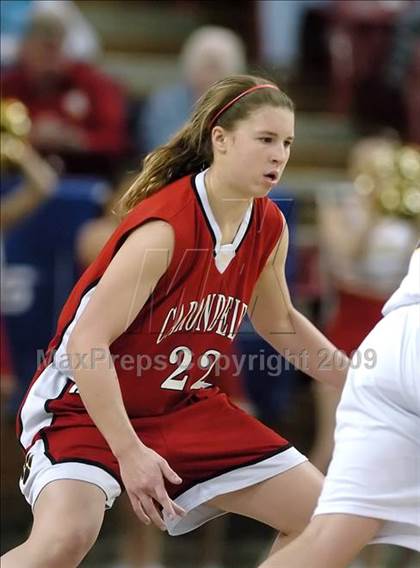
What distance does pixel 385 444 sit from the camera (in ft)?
10.3

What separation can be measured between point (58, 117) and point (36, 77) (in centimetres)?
22

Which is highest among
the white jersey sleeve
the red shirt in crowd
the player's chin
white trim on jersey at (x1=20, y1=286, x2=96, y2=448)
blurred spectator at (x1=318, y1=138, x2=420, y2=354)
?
the player's chin

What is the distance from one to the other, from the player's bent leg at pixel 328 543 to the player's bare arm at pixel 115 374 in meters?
0.31

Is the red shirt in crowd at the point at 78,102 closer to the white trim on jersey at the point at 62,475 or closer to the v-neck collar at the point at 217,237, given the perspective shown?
the v-neck collar at the point at 217,237

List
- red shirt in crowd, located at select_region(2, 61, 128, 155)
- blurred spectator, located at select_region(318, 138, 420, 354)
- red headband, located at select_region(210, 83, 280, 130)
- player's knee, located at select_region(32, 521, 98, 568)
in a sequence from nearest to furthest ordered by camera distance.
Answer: player's knee, located at select_region(32, 521, 98, 568), red headband, located at select_region(210, 83, 280, 130), blurred spectator, located at select_region(318, 138, 420, 354), red shirt in crowd, located at select_region(2, 61, 128, 155)

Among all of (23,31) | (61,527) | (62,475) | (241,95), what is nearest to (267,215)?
(241,95)

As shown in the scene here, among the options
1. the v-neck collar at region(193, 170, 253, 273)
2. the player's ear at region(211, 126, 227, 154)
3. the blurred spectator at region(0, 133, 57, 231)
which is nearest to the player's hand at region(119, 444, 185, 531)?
the v-neck collar at region(193, 170, 253, 273)

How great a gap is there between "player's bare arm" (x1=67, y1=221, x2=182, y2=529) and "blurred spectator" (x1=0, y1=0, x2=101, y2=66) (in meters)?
3.88

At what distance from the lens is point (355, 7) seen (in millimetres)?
7789

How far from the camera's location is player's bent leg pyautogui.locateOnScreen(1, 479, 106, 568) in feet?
10.6

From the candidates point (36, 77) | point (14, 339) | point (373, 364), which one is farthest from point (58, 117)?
point (373, 364)

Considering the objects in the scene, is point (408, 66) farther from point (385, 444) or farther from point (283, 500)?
point (385, 444)

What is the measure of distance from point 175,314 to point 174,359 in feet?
0.41

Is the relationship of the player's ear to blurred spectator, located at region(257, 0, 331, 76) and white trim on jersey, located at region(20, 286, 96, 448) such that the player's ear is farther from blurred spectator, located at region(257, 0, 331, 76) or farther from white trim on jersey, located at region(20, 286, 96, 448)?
blurred spectator, located at region(257, 0, 331, 76)
